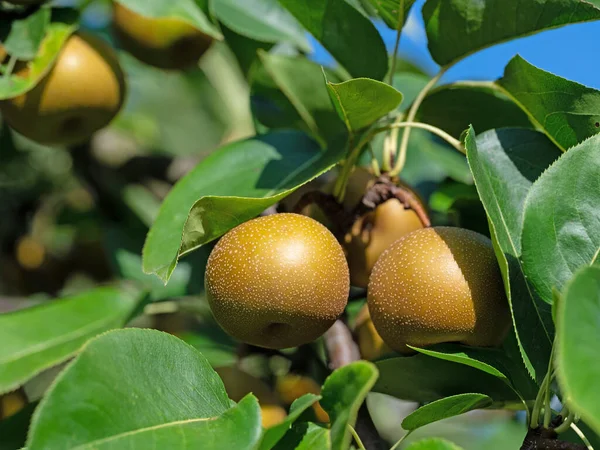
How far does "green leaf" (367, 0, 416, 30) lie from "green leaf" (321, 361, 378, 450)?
646 mm

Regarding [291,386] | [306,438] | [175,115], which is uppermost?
[306,438]

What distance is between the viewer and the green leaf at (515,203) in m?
1.12

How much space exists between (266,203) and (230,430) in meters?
0.34

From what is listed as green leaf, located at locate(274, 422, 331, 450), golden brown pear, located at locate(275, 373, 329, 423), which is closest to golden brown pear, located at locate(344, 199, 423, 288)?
green leaf, located at locate(274, 422, 331, 450)

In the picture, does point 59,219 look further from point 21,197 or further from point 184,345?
point 184,345

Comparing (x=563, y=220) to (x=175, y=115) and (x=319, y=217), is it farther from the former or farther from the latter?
(x=175, y=115)

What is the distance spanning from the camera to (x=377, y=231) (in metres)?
1.40

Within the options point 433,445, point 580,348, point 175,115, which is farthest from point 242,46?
point 175,115

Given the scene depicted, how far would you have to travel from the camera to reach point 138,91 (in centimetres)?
370

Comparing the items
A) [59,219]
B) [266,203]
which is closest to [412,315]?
[266,203]

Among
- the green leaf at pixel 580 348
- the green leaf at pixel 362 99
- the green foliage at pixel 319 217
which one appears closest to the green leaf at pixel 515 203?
the green foliage at pixel 319 217

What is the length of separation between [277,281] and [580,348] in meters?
0.47

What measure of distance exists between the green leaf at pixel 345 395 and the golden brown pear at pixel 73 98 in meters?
0.90

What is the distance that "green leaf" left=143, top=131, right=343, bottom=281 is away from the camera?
3.86ft
